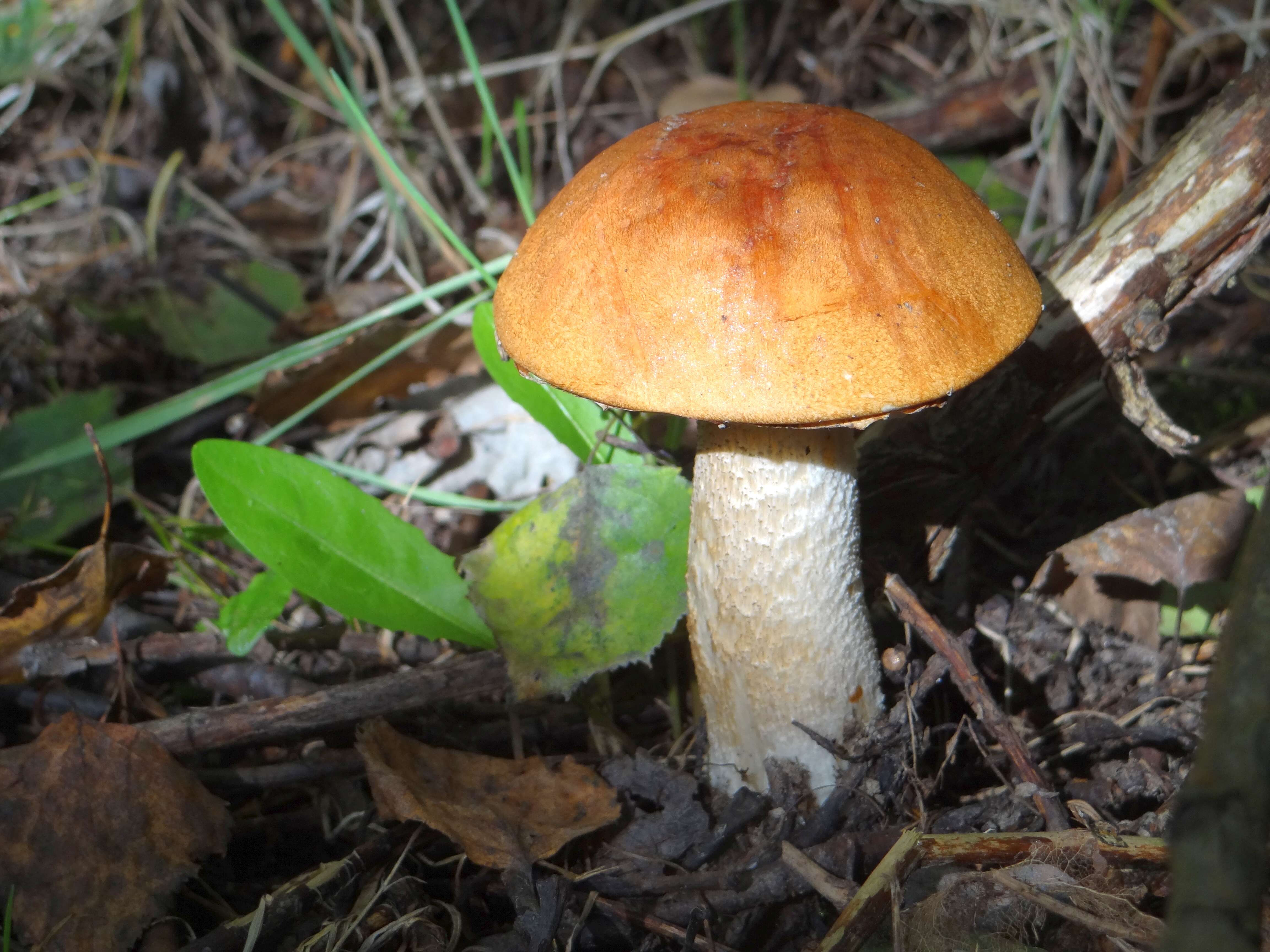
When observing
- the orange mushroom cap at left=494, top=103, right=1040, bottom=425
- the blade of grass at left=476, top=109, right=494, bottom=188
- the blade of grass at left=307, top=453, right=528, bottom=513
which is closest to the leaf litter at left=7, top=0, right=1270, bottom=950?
the blade of grass at left=307, top=453, right=528, bottom=513

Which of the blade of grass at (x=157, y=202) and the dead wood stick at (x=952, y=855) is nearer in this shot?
the dead wood stick at (x=952, y=855)

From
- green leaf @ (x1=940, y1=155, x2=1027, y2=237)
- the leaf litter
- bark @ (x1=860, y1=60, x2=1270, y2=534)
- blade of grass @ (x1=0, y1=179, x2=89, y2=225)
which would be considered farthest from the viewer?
blade of grass @ (x1=0, y1=179, x2=89, y2=225)

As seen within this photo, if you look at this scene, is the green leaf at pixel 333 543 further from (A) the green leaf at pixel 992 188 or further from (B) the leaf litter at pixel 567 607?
(A) the green leaf at pixel 992 188

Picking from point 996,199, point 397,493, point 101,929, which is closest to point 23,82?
point 397,493

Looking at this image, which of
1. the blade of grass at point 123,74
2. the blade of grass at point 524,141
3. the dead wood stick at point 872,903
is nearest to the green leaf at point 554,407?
the dead wood stick at point 872,903

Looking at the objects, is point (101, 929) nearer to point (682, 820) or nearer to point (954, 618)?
point (682, 820)

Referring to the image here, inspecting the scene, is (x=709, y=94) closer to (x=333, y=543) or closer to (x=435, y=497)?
(x=435, y=497)

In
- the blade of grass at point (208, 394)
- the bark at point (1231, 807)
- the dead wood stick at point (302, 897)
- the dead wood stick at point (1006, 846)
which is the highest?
the blade of grass at point (208, 394)

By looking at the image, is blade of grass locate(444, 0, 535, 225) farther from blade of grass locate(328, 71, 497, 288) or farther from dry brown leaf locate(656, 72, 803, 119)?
dry brown leaf locate(656, 72, 803, 119)
